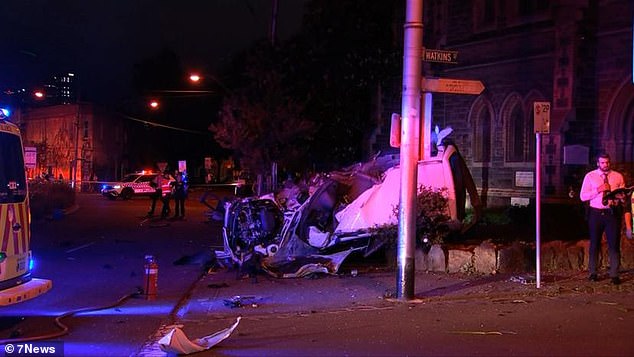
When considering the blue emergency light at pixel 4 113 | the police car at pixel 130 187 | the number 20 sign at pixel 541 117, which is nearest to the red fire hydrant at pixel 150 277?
the blue emergency light at pixel 4 113

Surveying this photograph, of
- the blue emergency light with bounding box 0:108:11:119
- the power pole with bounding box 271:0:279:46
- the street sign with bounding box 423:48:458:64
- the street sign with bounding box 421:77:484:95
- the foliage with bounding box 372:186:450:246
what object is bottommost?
the foliage with bounding box 372:186:450:246

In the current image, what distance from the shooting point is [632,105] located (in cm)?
1811

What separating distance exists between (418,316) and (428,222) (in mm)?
3228

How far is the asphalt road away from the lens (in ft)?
24.1

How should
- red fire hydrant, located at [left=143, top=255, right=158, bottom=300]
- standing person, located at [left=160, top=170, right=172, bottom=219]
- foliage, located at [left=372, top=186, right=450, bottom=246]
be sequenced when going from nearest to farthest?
red fire hydrant, located at [left=143, top=255, right=158, bottom=300] < foliage, located at [left=372, top=186, right=450, bottom=246] < standing person, located at [left=160, top=170, right=172, bottom=219]

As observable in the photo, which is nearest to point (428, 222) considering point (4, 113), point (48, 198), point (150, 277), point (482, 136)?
point (150, 277)

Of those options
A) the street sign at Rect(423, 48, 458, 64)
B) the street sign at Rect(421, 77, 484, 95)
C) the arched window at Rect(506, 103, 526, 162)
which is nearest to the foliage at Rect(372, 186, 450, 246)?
the street sign at Rect(421, 77, 484, 95)

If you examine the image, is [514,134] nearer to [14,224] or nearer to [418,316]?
[418,316]

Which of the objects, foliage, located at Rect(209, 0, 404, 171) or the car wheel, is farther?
the car wheel

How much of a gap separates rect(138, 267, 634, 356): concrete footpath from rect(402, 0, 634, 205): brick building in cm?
819

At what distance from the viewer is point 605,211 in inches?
376

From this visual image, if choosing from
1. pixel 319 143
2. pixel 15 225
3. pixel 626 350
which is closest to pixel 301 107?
pixel 319 143

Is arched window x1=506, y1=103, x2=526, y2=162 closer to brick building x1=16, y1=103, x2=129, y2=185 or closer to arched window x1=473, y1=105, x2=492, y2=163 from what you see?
arched window x1=473, y1=105, x2=492, y2=163

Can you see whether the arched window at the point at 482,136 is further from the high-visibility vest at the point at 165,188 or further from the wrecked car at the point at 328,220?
the high-visibility vest at the point at 165,188
